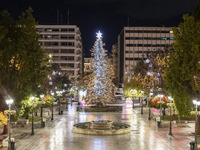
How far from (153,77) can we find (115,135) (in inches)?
1463

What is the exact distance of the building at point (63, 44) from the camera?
378ft

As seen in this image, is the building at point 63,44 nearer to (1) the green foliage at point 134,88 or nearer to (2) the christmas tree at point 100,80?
(1) the green foliage at point 134,88

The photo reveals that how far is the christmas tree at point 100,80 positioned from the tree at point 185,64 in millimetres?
25911

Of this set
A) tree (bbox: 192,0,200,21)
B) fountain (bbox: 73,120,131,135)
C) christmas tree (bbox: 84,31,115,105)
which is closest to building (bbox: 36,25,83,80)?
christmas tree (bbox: 84,31,115,105)

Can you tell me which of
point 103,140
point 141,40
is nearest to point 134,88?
point 141,40

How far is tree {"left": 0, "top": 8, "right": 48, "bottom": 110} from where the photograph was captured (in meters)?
26.6

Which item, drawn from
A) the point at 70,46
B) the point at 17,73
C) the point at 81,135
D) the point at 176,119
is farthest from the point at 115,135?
the point at 70,46

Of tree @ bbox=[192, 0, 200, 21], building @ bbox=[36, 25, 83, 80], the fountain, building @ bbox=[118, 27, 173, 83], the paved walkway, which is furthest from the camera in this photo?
building @ bbox=[118, 27, 173, 83]

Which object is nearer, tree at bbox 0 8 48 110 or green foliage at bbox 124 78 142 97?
tree at bbox 0 8 48 110

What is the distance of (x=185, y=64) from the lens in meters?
26.4

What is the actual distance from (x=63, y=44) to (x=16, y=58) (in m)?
90.4

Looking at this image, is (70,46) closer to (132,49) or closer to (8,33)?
(132,49)

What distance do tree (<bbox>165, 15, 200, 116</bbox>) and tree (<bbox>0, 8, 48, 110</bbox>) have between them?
12053 mm

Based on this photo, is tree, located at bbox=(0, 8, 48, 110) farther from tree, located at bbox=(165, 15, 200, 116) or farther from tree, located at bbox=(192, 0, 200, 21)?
tree, located at bbox=(192, 0, 200, 21)
